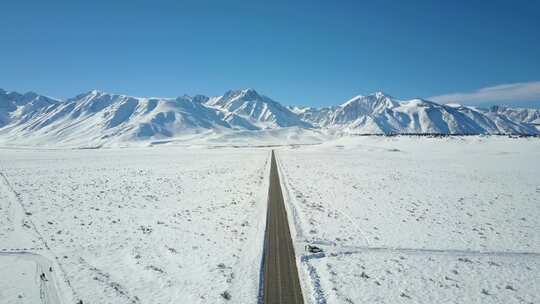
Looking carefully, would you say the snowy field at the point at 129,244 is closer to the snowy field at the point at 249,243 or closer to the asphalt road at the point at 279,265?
the snowy field at the point at 249,243

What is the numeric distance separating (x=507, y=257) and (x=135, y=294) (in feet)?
69.6

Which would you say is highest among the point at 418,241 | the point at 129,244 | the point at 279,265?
the point at 129,244

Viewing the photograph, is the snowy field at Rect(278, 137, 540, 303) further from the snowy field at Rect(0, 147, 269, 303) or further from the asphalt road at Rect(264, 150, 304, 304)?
the snowy field at Rect(0, 147, 269, 303)

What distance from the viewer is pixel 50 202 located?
98.3 ft

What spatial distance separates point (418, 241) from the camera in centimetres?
2123

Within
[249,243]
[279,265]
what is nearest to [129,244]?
[249,243]

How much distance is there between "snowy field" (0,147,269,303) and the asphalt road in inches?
26.6

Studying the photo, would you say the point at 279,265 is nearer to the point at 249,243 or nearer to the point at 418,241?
the point at 249,243

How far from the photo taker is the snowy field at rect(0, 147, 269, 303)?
1437cm

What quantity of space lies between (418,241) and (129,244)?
19.4 m

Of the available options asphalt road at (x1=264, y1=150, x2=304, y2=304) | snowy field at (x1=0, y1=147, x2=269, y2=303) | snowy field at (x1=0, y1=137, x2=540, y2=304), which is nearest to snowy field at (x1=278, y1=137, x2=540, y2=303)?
snowy field at (x1=0, y1=137, x2=540, y2=304)

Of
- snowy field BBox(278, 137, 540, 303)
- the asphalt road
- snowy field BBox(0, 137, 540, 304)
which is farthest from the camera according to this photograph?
snowy field BBox(278, 137, 540, 303)

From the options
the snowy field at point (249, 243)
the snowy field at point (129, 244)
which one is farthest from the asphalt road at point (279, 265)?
the snowy field at point (129, 244)

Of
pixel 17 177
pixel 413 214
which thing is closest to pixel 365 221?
pixel 413 214
